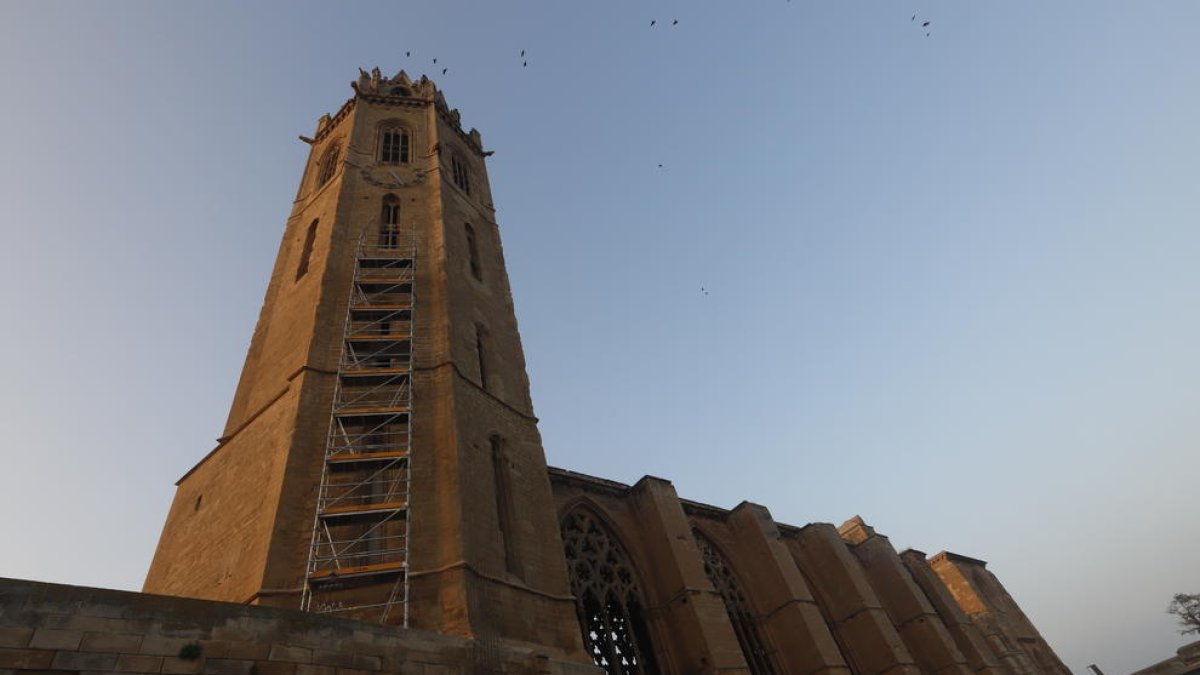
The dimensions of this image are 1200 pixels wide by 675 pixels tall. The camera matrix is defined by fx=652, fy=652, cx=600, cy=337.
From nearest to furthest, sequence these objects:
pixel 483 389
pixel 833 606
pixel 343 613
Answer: pixel 343 613 < pixel 483 389 < pixel 833 606

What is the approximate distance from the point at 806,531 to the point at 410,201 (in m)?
16.5

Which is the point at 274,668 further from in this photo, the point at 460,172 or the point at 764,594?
the point at 460,172

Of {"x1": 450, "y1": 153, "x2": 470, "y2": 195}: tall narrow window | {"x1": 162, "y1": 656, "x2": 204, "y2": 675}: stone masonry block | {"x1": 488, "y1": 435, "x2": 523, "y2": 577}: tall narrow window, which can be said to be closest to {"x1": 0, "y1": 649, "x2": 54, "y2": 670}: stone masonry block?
{"x1": 162, "y1": 656, "x2": 204, "y2": 675}: stone masonry block

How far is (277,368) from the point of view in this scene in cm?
1373

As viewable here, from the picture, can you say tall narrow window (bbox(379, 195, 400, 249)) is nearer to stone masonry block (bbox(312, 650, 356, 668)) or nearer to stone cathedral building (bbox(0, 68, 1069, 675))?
stone cathedral building (bbox(0, 68, 1069, 675))

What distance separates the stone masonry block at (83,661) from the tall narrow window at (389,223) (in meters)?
11.9

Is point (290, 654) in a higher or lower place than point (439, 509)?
lower

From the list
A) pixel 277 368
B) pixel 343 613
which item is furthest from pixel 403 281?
pixel 343 613

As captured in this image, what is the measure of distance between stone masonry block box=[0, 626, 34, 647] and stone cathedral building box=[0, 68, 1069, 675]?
8cm

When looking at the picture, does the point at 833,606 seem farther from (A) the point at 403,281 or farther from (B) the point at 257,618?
(B) the point at 257,618

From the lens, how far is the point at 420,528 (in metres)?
10.3

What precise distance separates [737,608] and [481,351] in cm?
1018

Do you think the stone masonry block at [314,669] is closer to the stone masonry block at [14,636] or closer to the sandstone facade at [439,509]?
the sandstone facade at [439,509]

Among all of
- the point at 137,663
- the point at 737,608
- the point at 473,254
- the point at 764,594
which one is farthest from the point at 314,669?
the point at 764,594
